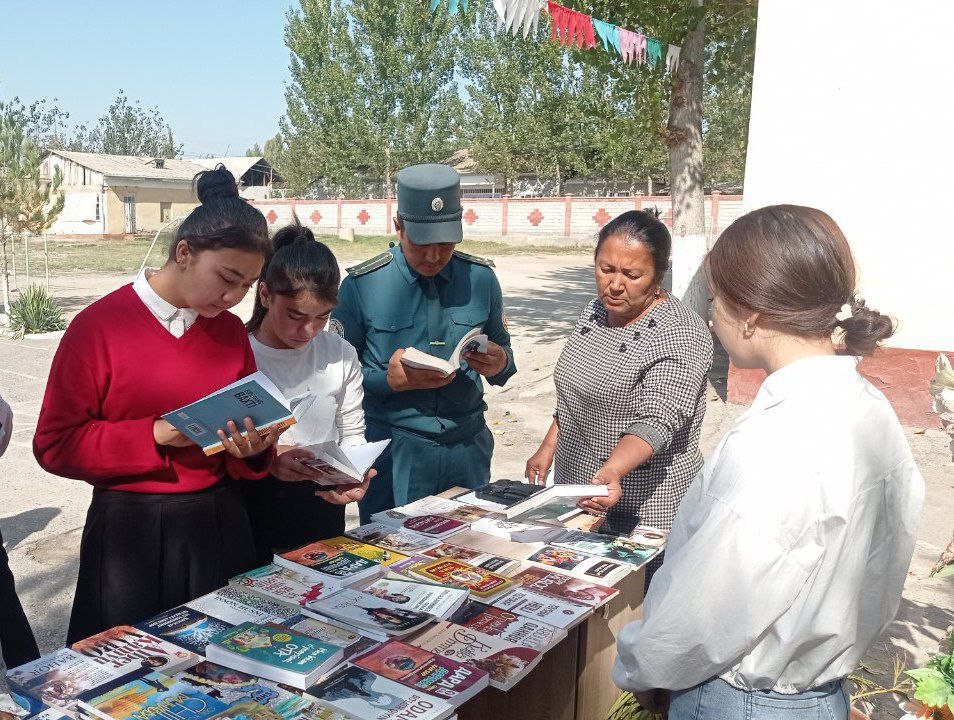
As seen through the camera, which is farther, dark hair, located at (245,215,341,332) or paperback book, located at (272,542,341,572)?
dark hair, located at (245,215,341,332)

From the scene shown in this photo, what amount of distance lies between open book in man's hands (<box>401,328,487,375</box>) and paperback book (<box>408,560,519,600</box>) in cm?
65

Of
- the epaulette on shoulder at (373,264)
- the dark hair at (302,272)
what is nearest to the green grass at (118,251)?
the epaulette on shoulder at (373,264)

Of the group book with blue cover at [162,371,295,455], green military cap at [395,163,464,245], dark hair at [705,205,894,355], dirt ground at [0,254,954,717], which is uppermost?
green military cap at [395,163,464,245]

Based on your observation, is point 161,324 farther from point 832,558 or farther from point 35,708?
point 832,558

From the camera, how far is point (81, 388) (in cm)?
193

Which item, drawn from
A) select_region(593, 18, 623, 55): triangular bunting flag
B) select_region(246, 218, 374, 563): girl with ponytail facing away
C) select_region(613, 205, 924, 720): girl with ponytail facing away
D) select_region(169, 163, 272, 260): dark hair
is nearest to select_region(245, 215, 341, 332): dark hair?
select_region(246, 218, 374, 563): girl with ponytail facing away

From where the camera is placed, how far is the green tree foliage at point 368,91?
118 feet

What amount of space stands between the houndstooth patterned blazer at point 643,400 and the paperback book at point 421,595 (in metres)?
0.80

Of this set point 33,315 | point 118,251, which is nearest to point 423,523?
point 33,315

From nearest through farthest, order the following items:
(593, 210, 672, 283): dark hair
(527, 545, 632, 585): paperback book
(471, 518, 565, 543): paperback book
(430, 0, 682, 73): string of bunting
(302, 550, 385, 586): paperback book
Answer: (302, 550, 385, 586): paperback book < (527, 545, 632, 585): paperback book < (471, 518, 565, 543): paperback book < (593, 210, 672, 283): dark hair < (430, 0, 682, 73): string of bunting

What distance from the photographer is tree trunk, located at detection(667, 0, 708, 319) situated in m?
7.70

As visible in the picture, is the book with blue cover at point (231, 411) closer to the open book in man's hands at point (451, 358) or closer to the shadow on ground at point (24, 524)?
the open book in man's hands at point (451, 358)

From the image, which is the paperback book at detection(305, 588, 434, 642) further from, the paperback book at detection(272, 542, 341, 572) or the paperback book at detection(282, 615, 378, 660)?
the paperback book at detection(272, 542, 341, 572)

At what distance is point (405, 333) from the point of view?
2.92m
